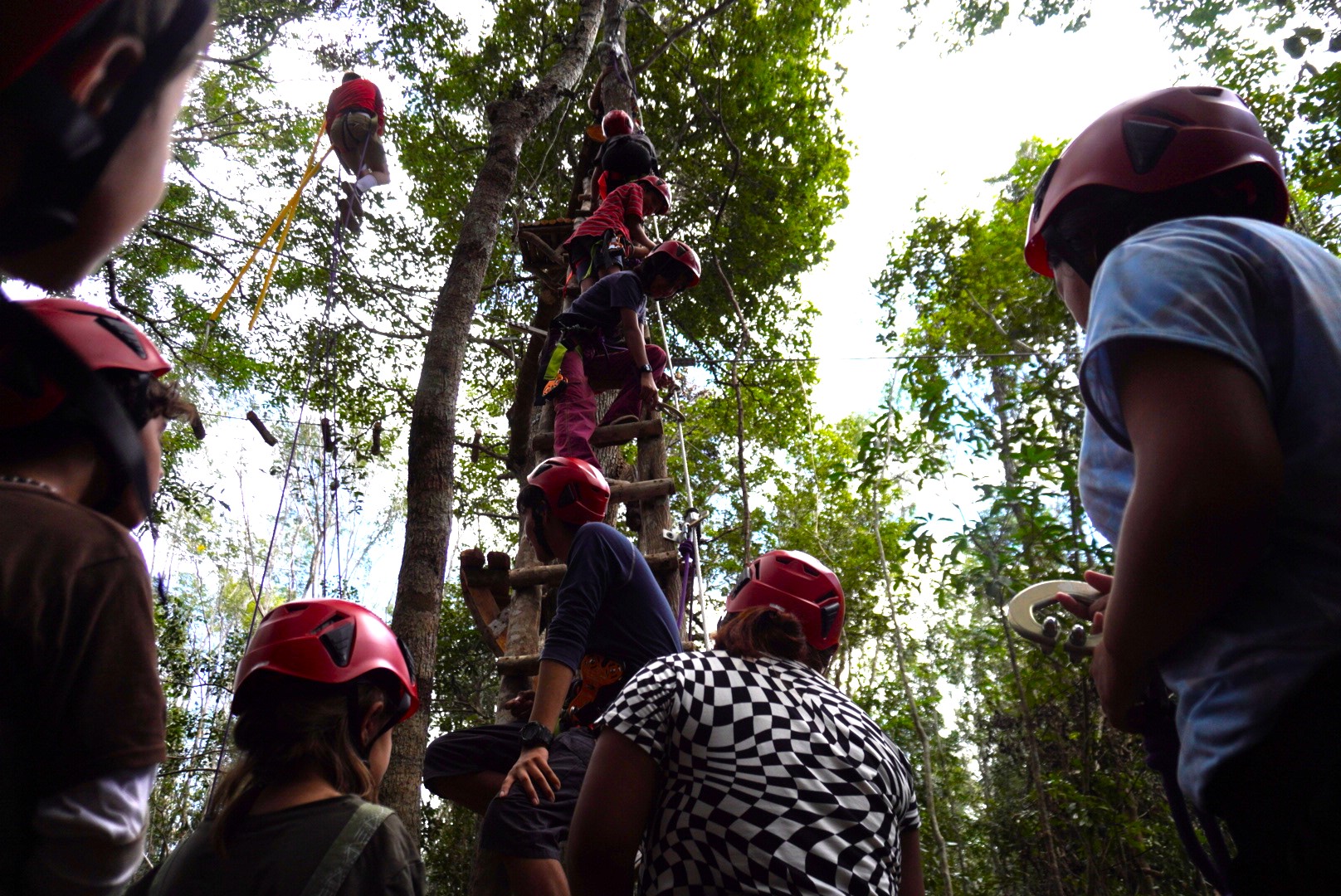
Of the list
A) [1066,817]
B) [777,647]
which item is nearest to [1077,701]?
[1066,817]

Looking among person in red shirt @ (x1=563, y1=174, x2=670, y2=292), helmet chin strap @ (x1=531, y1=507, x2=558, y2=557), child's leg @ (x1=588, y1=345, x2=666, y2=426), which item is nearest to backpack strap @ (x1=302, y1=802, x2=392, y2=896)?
helmet chin strap @ (x1=531, y1=507, x2=558, y2=557)

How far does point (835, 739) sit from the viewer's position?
66.9 inches

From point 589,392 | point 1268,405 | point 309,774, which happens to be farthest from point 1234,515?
point 589,392

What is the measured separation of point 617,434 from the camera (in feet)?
17.0

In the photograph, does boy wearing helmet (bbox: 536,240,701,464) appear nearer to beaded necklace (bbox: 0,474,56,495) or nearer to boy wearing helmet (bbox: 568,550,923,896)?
boy wearing helmet (bbox: 568,550,923,896)

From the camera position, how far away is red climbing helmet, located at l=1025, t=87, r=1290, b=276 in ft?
4.27

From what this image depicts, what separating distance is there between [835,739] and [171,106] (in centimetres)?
156

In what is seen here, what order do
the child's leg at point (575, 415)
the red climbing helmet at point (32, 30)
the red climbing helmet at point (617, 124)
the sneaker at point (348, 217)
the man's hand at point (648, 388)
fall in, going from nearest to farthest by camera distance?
the red climbing helmet at point (32, 30) → the sneaker at point (348, 217) → the child's leg at point (575, 415) → the man's hand at point (648, 388) → the red climbing helmet at point (617, 124)

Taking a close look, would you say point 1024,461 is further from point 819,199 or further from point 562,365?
point 819,199

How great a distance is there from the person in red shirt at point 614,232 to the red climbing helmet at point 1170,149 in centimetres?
427

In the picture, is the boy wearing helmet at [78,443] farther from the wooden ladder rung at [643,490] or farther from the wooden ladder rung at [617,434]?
the wooden ladder rung at [617,434]

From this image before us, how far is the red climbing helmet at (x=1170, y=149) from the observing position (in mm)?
1301

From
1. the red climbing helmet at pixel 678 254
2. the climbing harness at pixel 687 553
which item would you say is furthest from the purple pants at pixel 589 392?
the climbing harness at pixel 687 553

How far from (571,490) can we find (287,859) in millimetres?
1930
